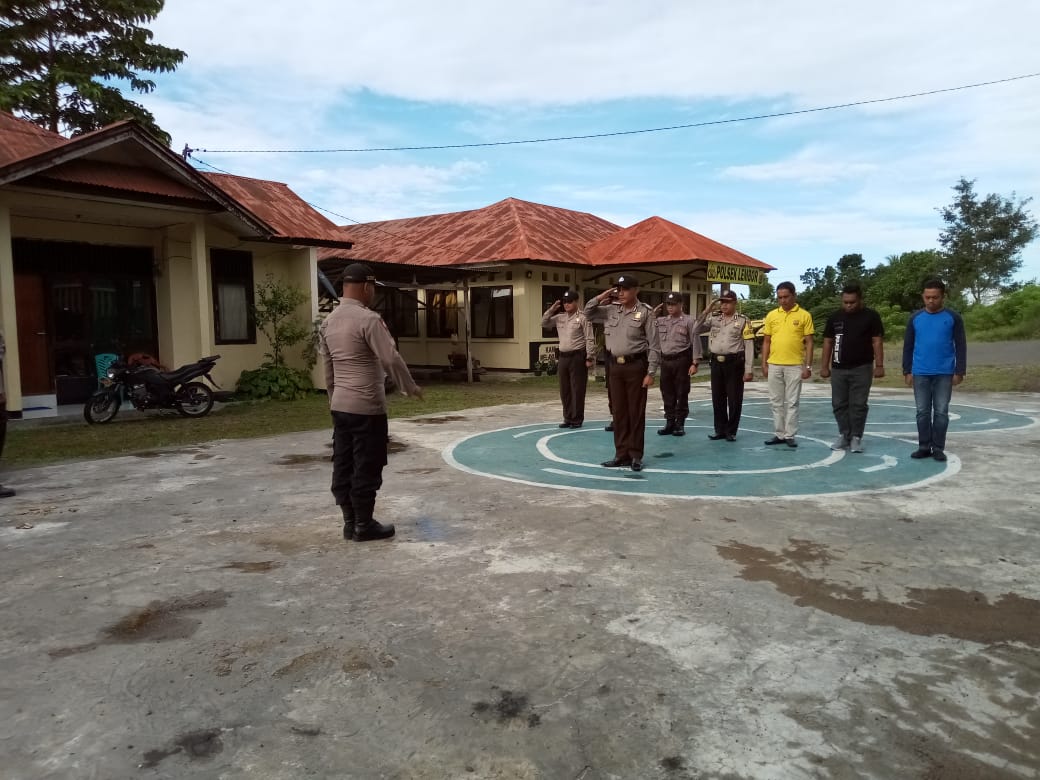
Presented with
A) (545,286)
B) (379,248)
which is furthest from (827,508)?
(379,248)

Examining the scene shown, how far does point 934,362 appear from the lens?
6867 millimetres

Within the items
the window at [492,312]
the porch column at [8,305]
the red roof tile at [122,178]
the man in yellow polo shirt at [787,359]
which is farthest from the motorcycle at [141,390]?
the window at [492,312]

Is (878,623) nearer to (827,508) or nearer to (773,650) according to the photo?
(773,650)

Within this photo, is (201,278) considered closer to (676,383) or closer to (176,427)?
(176,427)

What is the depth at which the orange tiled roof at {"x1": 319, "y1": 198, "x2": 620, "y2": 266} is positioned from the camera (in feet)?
60.4

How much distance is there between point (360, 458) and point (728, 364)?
199 inches

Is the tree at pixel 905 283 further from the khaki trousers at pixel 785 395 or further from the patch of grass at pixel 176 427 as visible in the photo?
the khaki trousers at pixel 785 395

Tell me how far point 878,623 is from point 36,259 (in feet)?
41.5

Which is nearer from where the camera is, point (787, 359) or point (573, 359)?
point (787, 359)

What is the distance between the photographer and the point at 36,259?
1141cm

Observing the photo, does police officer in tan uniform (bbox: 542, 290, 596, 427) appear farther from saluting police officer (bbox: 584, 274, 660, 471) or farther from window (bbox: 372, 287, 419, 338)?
window (bbox: 372, 287, 419, 338)

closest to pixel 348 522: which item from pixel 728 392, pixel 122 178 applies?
pixel 728 392

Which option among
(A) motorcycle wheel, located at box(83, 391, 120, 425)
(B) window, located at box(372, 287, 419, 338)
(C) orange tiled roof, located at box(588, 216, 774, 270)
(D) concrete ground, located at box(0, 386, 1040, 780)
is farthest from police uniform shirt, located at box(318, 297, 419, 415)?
(B) window, located at box(372, 287, 419, 338)

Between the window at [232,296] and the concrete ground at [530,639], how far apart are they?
8.37 m
